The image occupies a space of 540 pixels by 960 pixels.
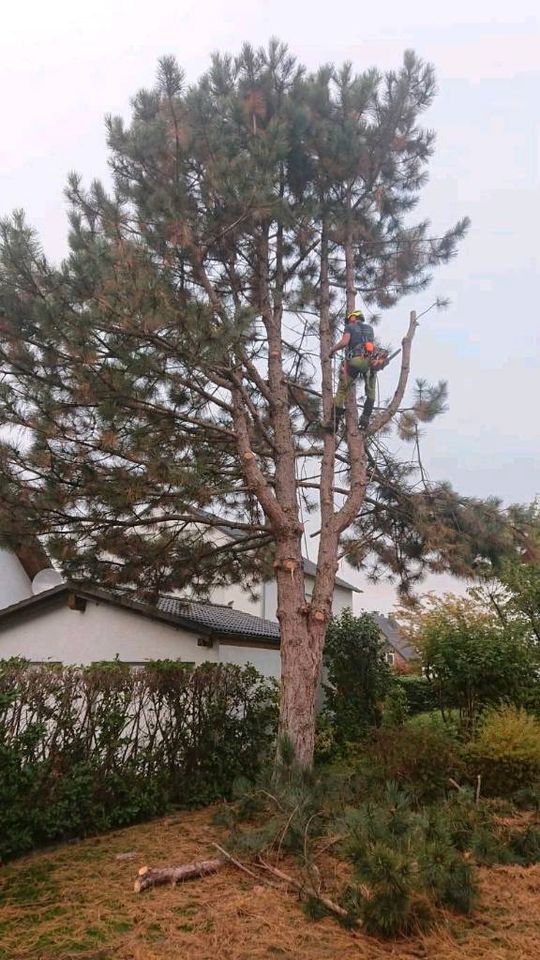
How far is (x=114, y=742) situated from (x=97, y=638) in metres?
4.72

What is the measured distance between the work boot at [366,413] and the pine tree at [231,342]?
0.25m

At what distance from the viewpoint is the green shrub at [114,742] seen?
5266 millimetres

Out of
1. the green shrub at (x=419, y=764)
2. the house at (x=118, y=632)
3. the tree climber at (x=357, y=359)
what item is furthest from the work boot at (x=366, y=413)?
the green shrub at (x=419, y=764)

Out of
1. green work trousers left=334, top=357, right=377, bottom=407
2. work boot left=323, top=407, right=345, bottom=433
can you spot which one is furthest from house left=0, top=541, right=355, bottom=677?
green work trousers left=334, top=357, right=377, bottom=407

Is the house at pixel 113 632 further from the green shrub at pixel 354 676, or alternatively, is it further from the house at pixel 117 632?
the green shrub at pixel 354 676

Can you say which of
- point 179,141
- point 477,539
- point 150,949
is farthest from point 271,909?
point 179,141

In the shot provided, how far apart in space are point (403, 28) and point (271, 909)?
9.53 meters

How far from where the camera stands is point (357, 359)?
7.97m

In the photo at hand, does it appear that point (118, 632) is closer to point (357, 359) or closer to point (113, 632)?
A: point (113, 632)

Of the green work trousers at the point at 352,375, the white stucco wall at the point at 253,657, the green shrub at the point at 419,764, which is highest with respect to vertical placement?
the green work trousers at the point at 352,375

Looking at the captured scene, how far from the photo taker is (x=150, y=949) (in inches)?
141

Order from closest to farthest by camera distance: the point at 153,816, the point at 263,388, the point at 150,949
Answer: the point at 150,949, the point at 153,816, the point at 263,388

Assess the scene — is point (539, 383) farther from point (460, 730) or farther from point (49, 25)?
point (49, 25)

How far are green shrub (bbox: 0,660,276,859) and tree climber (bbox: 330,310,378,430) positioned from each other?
3.77 meters
